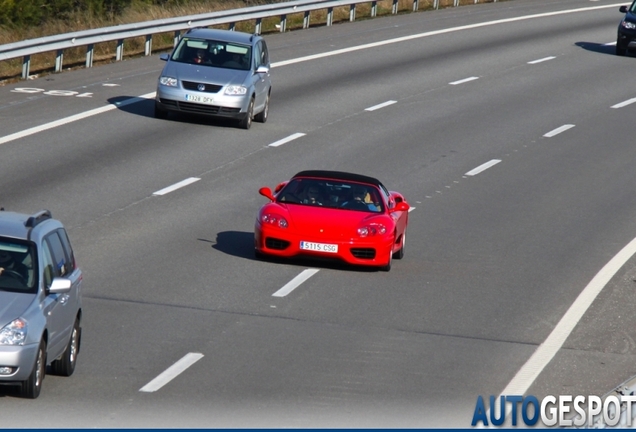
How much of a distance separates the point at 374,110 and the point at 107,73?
22.3 feet

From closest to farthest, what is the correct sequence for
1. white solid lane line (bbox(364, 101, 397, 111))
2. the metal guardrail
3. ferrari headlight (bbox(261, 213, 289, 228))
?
ferrari headlight (bbox(261, 213, 289, 228)) < white solid lane line (bbox(364, 101, 397, 111)) < the metal guardrail

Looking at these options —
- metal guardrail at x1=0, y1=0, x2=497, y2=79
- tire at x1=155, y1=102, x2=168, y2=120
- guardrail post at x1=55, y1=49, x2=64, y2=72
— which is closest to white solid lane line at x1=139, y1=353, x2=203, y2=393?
tire at x1=155, y1=102, x2=168, y2=120

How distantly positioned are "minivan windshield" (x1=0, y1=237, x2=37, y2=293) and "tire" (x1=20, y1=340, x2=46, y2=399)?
0.55 metres

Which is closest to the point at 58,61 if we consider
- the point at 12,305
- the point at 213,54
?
the point at 213,54

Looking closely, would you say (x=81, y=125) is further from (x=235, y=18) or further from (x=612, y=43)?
(x=612, y=43)

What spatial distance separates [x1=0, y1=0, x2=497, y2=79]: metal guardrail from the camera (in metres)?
30.6

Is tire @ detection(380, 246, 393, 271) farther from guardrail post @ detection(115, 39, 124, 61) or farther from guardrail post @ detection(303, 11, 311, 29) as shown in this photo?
guardrail post @ detection(303, 11, 311, 29)

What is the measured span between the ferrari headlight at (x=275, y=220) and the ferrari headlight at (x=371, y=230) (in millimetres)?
958

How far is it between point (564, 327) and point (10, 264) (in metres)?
6.30

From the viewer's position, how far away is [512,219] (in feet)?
69.4

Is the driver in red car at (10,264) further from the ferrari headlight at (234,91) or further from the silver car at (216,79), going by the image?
the ferrari headlight at (234,91)

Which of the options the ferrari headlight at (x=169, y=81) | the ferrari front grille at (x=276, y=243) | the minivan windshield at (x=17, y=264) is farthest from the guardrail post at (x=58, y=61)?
the minivan windshield at (x=17, y=264)

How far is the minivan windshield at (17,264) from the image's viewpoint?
1083 centimetres

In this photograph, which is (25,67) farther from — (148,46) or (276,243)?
(276,243)
